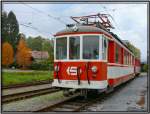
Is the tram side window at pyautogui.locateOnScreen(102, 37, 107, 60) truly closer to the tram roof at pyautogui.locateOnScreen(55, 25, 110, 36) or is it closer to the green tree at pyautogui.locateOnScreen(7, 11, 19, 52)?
the tram roof at pyautogui.locateOnScreen(55, 25, 110, 36)

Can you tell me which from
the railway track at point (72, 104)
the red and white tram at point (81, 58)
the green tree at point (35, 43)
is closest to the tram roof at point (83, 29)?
the red and white tram at point (81, 58)

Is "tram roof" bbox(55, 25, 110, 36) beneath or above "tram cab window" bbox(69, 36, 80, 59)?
above

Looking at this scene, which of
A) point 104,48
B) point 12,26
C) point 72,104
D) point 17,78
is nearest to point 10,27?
point 12,26

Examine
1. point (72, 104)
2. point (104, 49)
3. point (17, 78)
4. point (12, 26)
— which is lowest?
point (72, 104)

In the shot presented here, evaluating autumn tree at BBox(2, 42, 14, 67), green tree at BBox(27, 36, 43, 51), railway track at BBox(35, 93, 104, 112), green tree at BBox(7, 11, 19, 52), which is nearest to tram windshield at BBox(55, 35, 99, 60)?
railway track at BBox(35, 93, 104, 112)

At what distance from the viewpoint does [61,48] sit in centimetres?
1493

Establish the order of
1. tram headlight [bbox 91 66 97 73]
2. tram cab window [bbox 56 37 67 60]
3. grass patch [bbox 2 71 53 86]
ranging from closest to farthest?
1. tram headlight [bbox 91 66 97 73]
2. tram cab window [bbox 56 37 67 60]
3. grass patch [bbox 2 71 53 86]

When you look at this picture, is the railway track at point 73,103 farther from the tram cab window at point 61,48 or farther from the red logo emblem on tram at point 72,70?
the tram cab window at point 61,48

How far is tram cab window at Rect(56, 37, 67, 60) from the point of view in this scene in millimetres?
14789

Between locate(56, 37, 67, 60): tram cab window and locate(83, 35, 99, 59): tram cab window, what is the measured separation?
2.86 ft

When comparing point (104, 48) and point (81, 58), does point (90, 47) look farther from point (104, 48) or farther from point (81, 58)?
point (104, 48)

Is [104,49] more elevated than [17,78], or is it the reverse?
[104,49]

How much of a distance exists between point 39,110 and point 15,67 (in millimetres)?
44283

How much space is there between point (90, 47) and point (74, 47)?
66cm
